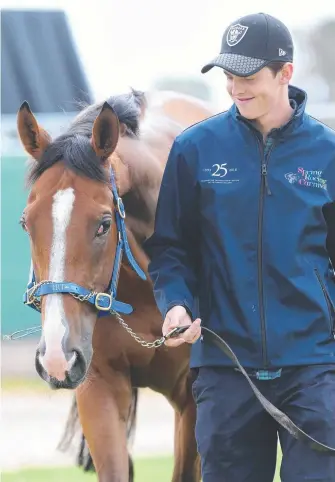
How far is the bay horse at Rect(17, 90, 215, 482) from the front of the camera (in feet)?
10.7

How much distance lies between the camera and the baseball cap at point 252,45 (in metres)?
3.14

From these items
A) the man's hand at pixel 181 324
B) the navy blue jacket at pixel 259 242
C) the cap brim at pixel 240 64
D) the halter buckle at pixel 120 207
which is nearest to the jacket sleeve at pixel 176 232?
the navy blue jacket at pixel 259 242

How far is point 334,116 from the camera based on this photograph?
10.7 m

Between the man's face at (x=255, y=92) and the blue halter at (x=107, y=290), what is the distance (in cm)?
61

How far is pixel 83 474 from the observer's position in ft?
19.5

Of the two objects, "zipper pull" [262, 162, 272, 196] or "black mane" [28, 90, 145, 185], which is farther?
"black mane" [28, 90, 145, 185]

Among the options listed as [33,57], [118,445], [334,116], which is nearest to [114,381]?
[118,445]

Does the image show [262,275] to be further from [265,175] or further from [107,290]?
[107,290]

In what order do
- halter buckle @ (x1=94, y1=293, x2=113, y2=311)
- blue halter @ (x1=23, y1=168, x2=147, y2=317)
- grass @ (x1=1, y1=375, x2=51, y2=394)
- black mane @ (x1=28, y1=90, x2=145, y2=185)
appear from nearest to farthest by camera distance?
blue halter @ (x1=23, y1=168, x2=147, y2=317) → halter buckle @ (x1=94, y1=293, x2=113, y2=311) → black mane @ (x1=28, y1=90, x2=145, y2=185) → grass @ (x1=1, y1=375, x2=51, y2=394)

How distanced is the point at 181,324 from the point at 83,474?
309cm

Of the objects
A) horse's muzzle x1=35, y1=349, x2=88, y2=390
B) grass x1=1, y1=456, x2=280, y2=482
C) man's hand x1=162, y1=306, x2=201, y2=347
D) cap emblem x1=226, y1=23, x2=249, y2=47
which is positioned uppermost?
cap emblem x1=226, y1=23, x2=249, y2=47

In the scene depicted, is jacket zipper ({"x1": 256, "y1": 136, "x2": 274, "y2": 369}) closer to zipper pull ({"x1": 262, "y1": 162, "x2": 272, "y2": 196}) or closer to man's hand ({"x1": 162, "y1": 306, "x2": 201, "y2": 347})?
zipper pull ({"x1": 262, "y1": 162, "x2": 272, "y2": 196})

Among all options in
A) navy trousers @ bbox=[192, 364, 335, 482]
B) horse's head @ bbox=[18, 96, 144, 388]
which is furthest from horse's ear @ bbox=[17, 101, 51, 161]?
navy trousers @ bbox=[192, 364, 335, 482]

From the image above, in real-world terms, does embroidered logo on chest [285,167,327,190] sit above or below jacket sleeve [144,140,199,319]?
above
